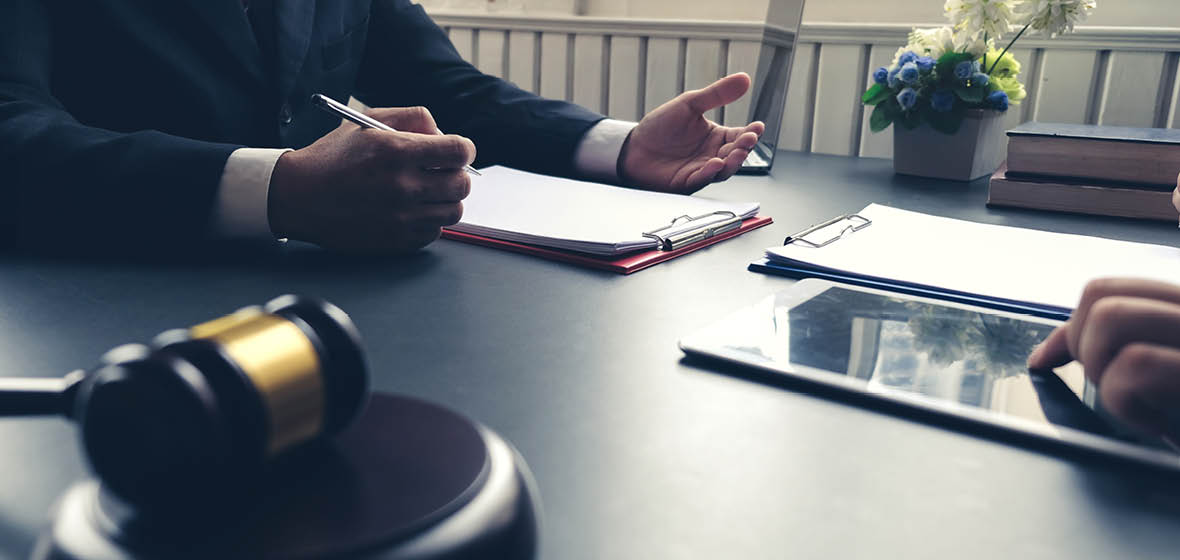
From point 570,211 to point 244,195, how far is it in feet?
1.03

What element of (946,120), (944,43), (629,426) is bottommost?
(629,426)

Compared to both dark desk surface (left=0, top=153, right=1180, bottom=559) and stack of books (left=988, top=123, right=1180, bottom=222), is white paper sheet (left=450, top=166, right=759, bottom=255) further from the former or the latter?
stack of books (left=988, top=123, right=1180, bottom=222)

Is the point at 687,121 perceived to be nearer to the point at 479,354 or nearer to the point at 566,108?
the point at 566,108

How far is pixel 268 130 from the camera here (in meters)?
1.12

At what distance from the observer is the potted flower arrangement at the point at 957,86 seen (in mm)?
1230

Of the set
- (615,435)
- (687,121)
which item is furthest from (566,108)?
(615,435)

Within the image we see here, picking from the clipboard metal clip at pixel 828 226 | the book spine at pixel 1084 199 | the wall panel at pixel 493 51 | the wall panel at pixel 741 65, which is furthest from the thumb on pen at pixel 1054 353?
the wall panel at pixel 493 51

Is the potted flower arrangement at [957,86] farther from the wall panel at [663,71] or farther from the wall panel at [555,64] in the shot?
the wall panel at [555,64]

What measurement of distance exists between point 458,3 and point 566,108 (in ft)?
3.83

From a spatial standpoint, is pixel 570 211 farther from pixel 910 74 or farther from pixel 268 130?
pixel 910 74

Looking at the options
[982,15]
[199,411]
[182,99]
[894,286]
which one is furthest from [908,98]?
[199,411]

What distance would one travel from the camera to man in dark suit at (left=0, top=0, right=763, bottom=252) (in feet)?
2.41

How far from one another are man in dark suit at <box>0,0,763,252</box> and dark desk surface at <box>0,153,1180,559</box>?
55mm

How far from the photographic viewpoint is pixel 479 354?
20.2 inches
